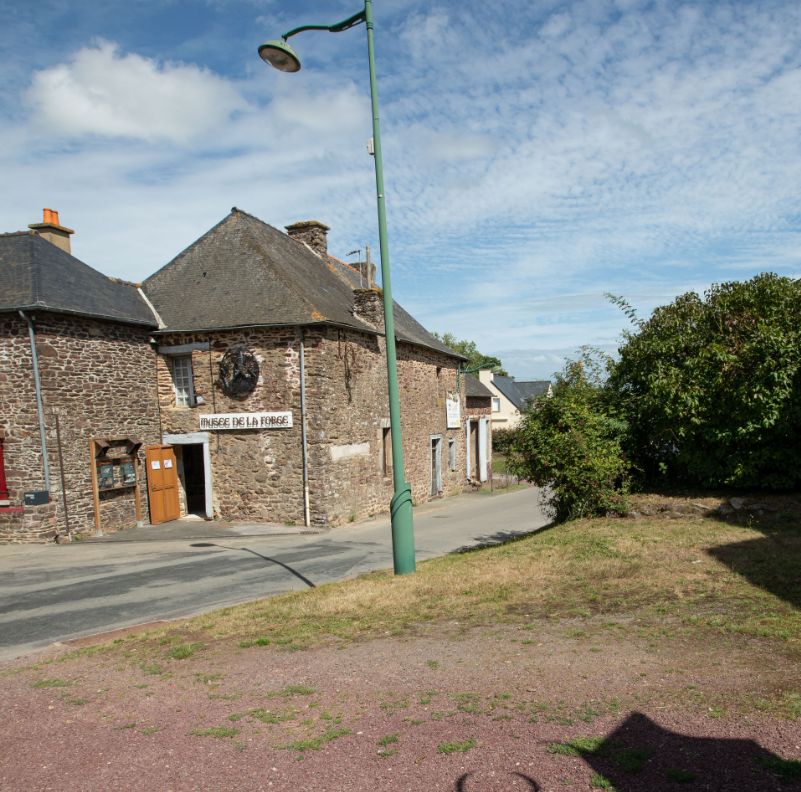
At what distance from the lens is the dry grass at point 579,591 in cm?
634

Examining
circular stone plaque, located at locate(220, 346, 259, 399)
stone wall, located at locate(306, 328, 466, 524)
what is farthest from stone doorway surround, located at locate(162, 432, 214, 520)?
stone wall, located at locate(306, 328, 466, 524)

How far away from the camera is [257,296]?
1838 centimetres

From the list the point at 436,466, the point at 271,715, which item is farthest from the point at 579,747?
the point at 436,466

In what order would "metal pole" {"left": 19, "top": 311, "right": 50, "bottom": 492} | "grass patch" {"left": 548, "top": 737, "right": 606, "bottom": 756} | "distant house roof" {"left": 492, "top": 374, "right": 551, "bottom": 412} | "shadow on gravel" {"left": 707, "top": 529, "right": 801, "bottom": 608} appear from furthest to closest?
"distant house roof" {"left": 492, "top": 374, "right": 551, "bottom": 412}
"metal pole" {"left": 19, "top": 311, "right": 50, "bottom": 492}
"shadow on gravel" {"left": 707, "top": 529, "right": 801, "bottom": 608}
"grass patch" {"left": 548, "top": 737, "right": 606, "bottom": 756}

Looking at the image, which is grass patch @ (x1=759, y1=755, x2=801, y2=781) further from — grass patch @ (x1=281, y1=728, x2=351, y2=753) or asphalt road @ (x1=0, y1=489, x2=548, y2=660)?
asphalt road @ (x1=0, y1=489, x2=548, y2=660)

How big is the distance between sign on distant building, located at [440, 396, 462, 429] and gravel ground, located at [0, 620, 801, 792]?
2111cm

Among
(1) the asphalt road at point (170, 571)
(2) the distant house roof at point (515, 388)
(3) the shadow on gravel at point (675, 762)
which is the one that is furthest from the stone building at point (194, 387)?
(2) the distant house roof at point (515, 388)

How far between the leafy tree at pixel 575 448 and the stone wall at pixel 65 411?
1029cm

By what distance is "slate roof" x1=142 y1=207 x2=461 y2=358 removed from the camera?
58.5 feet

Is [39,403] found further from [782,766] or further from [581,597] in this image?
[782,766]

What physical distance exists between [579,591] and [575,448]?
3888 millimetres

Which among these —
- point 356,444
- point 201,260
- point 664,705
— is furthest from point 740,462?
point 201,260

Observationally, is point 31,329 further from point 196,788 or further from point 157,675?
point 196,788

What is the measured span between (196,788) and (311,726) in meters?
0.89
